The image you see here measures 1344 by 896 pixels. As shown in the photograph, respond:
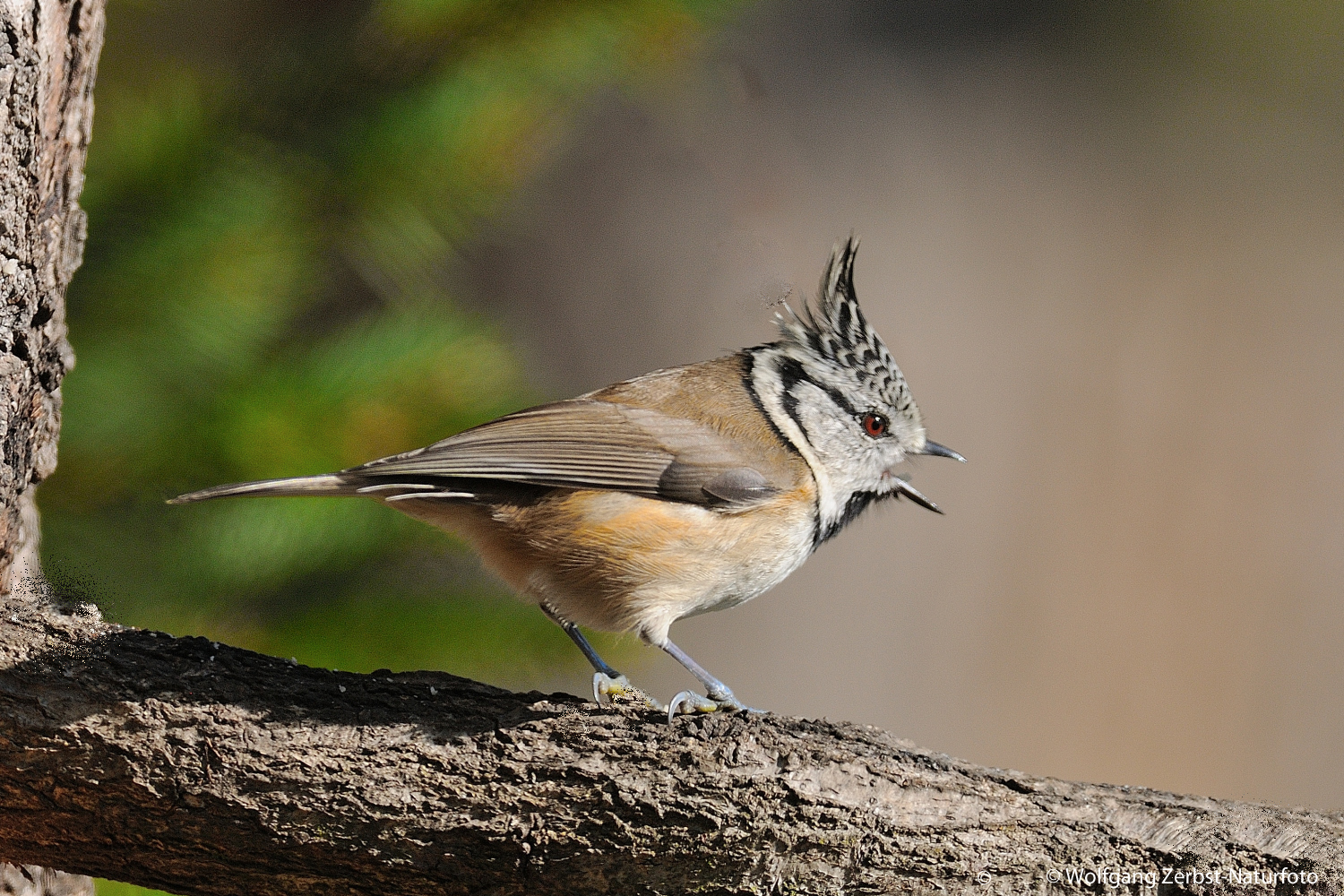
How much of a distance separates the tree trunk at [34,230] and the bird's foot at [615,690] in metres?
0.85

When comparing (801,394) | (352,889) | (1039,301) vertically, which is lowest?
(352,889)

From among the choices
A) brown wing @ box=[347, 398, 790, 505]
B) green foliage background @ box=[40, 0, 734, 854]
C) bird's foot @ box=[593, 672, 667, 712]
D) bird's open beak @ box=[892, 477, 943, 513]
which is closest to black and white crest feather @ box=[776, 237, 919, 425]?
bird's open beak @ box=[892, 477, 943, 513]

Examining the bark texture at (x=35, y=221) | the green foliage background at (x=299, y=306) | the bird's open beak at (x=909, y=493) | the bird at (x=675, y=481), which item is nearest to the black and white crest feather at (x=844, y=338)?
the bird at (x=675, y=481)

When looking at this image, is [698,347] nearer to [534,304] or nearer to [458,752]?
[534,304]

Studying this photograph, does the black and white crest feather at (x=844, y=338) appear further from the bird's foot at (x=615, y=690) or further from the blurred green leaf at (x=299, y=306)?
the bird's foot at (x=615, y=690)

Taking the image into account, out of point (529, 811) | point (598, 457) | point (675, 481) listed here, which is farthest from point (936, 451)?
point (529, 811)

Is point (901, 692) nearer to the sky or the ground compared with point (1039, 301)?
nearer to the ground

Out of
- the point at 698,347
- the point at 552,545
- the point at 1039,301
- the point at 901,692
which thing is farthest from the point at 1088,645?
the point at 552,545

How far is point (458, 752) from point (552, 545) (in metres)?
0.45

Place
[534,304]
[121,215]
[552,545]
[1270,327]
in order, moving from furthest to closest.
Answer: [1270,327] → [534,304] → [121,215] → [552,545]

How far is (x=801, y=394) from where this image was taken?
2082 mm

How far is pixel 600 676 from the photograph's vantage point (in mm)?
1876

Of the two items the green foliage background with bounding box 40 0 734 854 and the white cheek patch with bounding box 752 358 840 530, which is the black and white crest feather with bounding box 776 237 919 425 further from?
the green foliage background with bounding box 40 0 734 854

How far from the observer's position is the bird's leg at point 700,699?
1.64 metres
